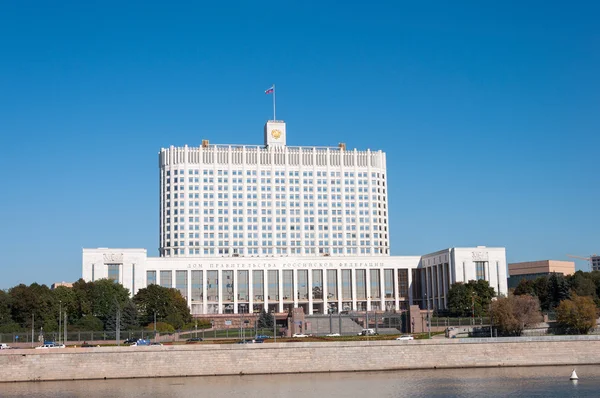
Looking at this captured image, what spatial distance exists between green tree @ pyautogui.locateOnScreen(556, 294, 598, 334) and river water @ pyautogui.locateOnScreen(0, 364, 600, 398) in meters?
18.4

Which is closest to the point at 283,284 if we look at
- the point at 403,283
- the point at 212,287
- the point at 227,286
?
the point at 227,286

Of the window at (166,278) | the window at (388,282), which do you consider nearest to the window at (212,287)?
the window at (166,278)

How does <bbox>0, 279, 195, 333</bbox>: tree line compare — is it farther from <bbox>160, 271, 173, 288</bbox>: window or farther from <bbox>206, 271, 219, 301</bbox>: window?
<bbox>206, 271, 219, 301</bbox>: window

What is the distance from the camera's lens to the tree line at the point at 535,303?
354ft

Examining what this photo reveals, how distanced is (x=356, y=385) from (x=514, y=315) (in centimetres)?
3938

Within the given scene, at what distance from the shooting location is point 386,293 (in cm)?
18300

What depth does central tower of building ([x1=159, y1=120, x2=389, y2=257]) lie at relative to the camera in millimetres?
187375

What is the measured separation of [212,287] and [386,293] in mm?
40522

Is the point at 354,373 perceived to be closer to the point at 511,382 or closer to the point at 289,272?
the point at 511,382

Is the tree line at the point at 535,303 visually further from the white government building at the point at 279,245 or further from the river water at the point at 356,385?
the white government building at the point at 279,245

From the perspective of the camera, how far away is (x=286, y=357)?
8988cm

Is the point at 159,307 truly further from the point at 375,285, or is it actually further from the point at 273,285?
the point at 375,285

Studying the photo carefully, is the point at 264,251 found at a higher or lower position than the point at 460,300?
higher

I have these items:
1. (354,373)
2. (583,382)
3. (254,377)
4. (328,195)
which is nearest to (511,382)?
(583,382)
